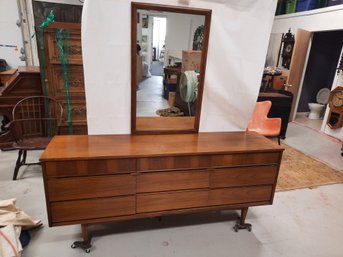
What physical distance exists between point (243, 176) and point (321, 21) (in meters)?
4.31

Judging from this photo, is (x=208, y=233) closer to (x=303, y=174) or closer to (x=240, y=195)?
(x=240, y=195)

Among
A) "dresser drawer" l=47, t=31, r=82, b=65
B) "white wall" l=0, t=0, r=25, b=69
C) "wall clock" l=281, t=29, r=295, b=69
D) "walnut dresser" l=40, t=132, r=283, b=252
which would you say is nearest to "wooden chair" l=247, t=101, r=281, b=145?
"walnut dresser" l=40, t=132, r=283, b=252

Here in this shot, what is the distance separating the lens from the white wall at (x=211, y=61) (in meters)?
1.56

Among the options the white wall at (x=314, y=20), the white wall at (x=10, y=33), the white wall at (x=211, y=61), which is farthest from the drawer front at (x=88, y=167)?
the white wall at (x=314, y=20)

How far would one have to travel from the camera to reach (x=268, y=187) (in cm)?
189

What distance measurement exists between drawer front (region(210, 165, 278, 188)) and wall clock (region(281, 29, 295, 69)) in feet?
13.1

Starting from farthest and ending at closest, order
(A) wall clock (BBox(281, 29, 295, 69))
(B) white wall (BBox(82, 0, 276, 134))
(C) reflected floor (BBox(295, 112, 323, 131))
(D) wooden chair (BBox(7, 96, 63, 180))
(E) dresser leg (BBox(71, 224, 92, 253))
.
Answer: (C) reflected floor (BBox(295, 112, 323, 131)), (A) wall clock (BBox(281, 29, 295, 69)), (D) wooden chair (BBox(7, 96, 63, 180)), (E) dresser leg (BBox(71, 224, 92, 253)), (B) white wall (BBox(82, 0, 276, 134))

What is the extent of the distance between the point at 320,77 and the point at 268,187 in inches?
201

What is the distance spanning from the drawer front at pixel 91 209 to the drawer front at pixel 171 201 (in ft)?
0.25

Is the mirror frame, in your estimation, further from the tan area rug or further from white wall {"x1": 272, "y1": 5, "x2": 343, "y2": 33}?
white wall {"x1": 272, "y1": 5, "x2": 343, "y2": 33}

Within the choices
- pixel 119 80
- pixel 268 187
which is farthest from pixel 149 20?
pixel 268 187

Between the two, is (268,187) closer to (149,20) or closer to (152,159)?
(152,159)

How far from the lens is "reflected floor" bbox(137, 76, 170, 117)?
6.61 feet

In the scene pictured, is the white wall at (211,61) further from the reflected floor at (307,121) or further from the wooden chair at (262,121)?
the reflected floor at (307,121)
